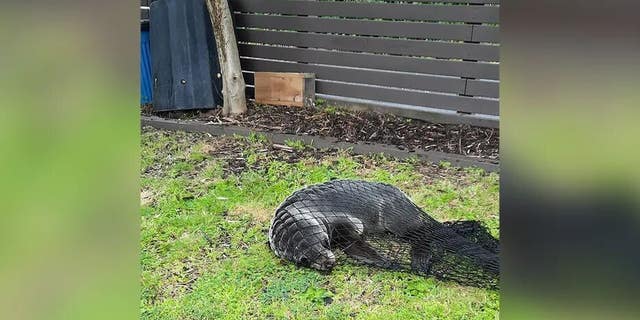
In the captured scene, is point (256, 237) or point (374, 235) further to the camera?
point (256, 237)

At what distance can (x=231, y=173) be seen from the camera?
17.8ft

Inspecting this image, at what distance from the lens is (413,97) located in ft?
23.0

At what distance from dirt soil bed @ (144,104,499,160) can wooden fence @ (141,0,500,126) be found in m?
0.22

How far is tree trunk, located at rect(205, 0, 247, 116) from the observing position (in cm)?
714

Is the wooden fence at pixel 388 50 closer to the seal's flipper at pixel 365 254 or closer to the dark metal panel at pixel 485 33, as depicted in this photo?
the dark metal panel at pixel 485 33
